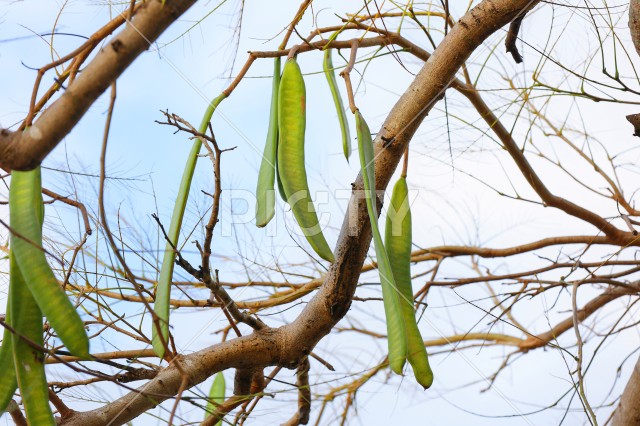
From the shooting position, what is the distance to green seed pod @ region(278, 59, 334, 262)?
0.72m

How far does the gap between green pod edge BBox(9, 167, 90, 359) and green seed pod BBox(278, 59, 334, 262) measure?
0.23 meters

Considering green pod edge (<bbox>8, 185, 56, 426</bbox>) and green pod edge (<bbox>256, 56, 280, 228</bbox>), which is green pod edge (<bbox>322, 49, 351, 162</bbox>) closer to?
green pod edge (<bbox>256, 56, 280, 228</bbox>)

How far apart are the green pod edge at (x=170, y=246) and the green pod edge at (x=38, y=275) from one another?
0.24ft

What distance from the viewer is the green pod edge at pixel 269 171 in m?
0.74

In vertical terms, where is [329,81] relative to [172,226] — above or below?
above

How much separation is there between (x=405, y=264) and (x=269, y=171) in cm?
19

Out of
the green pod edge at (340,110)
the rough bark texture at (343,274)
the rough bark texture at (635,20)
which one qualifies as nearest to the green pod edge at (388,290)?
the green pod edge at (340,110)

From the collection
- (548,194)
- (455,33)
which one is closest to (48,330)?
(455,33)

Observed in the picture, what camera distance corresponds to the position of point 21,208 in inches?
27.6

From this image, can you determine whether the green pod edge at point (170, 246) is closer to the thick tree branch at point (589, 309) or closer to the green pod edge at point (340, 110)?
the green pod edge at point (340, 110)

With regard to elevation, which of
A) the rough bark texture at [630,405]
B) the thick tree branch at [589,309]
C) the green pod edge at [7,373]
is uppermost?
the thick tree branch at [589,309]

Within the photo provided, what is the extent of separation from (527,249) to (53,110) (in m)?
1.19

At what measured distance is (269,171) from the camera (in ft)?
2.57

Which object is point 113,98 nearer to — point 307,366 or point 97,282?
point 97,282
